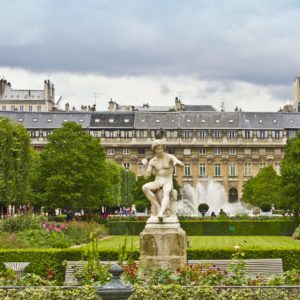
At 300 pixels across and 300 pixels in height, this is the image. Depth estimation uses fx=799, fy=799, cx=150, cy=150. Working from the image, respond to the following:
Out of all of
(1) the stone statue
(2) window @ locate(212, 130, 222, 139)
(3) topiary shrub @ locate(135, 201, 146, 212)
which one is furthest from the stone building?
(1) the stone statue

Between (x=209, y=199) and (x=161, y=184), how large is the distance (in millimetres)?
81333

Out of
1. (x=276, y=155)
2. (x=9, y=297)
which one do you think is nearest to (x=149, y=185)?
(x=9, y=297)

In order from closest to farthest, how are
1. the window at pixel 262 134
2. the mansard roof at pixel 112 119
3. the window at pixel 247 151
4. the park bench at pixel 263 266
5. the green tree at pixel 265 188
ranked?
the park bench at pixel 263 266
the green tree at pixel 265 188
the mansard roof at pixel 112 119
the window at pixel 262 134
the window at pixel 247 151

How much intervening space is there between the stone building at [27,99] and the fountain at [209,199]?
2996cm

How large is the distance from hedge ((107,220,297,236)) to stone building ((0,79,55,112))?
8240 centimetres

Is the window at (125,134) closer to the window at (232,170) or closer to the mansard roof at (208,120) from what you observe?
the mansard roof at (208,120)

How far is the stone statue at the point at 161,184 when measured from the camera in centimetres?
2062

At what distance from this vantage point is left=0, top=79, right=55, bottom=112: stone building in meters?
134

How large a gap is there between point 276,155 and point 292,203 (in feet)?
227

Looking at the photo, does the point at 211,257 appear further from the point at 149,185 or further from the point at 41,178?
the point at 41,178

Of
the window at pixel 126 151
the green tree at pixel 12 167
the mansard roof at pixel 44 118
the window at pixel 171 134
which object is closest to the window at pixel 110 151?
the window at pixel 126 151

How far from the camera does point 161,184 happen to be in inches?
816

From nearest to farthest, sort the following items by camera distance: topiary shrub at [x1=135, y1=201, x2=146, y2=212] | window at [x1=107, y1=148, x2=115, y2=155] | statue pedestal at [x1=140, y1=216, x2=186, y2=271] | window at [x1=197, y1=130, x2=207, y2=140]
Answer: statue pedestal at [x1=140, y1=216, x2=186, y2=271] → topiary shrub at [x1=135, y1=201, x2=146, y2=212] → window at [x1=197, y1=130, x2=207, y2=140] → window at [x1=107, y1=148, x2=115, y2=155]

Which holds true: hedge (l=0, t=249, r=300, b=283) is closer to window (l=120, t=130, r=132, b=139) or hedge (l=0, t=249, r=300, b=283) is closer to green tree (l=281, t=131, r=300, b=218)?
green tree (l=281, t=131, r=300, b=218)
